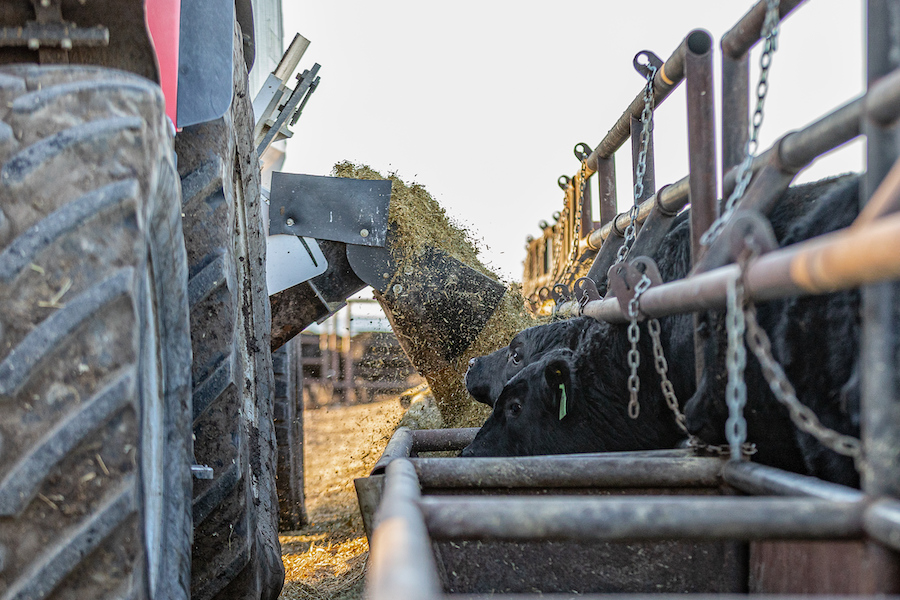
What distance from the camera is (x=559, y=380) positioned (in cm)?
252

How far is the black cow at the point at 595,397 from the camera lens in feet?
7.82

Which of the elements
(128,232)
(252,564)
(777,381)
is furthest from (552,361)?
(128,232)

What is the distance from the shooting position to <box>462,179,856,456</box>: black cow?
2383mm

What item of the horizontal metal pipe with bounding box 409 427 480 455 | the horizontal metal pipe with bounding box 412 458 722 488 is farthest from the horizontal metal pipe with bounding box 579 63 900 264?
the horizontal metal pipe with bounding box 409 427 480 455

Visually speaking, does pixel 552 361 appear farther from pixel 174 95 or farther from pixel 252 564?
pixel 174 95

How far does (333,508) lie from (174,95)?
13.3 ft

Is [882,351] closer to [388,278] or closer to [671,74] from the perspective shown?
[671,74]

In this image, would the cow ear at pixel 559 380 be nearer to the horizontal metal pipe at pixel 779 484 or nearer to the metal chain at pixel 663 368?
the metal chain at pixel 663 368

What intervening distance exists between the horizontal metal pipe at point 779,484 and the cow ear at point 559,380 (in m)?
0.93

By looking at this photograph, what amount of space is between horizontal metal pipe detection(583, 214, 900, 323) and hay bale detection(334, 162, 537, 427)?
229 centimetres

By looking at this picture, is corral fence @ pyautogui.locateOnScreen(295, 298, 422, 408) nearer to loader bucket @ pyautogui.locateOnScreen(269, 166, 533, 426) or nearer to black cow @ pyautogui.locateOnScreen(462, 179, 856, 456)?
loader bucket @ pyautogui.locateOnScreen(269, 166, 533, 426)

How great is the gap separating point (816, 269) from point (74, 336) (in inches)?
38.3

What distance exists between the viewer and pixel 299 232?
352cm

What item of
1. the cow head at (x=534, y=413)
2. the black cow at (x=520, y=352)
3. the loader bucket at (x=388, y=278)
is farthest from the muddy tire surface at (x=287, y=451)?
the cow head at (x=534, y=413)
